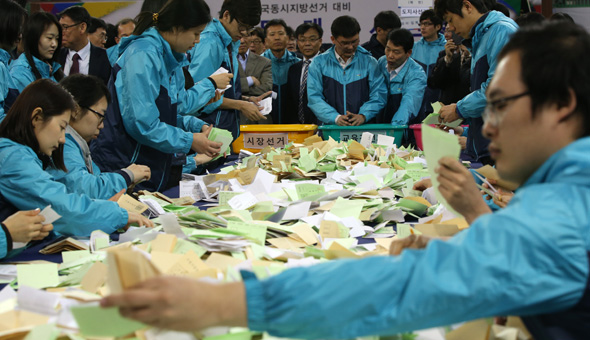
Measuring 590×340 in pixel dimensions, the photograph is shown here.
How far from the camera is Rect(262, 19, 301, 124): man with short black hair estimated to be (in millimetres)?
7238

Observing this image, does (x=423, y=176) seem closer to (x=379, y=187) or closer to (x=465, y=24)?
(x=379, y=187)

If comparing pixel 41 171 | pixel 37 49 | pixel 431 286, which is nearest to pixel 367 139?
pixel 37 49

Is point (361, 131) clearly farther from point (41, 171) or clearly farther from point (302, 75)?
point (41, 171)

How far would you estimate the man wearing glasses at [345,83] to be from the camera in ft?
19.0

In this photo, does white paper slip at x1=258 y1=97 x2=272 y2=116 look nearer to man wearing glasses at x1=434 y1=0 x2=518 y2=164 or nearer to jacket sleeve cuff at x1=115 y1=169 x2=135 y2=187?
man wearing glasses at x1=434 y1=0 x2=518 y2=164

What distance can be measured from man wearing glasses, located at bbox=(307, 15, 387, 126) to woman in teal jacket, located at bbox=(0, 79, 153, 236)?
3.76 metres

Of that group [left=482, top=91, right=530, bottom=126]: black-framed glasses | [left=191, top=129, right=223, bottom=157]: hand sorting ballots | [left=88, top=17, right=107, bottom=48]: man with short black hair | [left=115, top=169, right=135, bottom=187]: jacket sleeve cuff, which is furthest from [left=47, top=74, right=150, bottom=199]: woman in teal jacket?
[left=88, top=17, right=107, bottom=48]: man with short black hair

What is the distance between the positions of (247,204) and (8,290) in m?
1.13

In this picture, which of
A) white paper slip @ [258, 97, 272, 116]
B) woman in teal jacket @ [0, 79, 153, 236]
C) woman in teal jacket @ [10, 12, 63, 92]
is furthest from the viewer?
white paper slip @ [258, 97, 272, 116]

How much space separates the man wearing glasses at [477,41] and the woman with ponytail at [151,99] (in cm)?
150

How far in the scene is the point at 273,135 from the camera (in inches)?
203

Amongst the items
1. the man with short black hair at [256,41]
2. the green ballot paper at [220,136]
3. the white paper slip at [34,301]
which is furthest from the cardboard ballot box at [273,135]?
the white paper slip at [34,301]

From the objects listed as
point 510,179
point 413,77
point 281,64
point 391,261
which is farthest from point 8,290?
point 281,64

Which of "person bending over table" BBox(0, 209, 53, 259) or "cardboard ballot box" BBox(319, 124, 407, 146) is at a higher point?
"person bending over table" BBox(0, 209, 53, 259)
